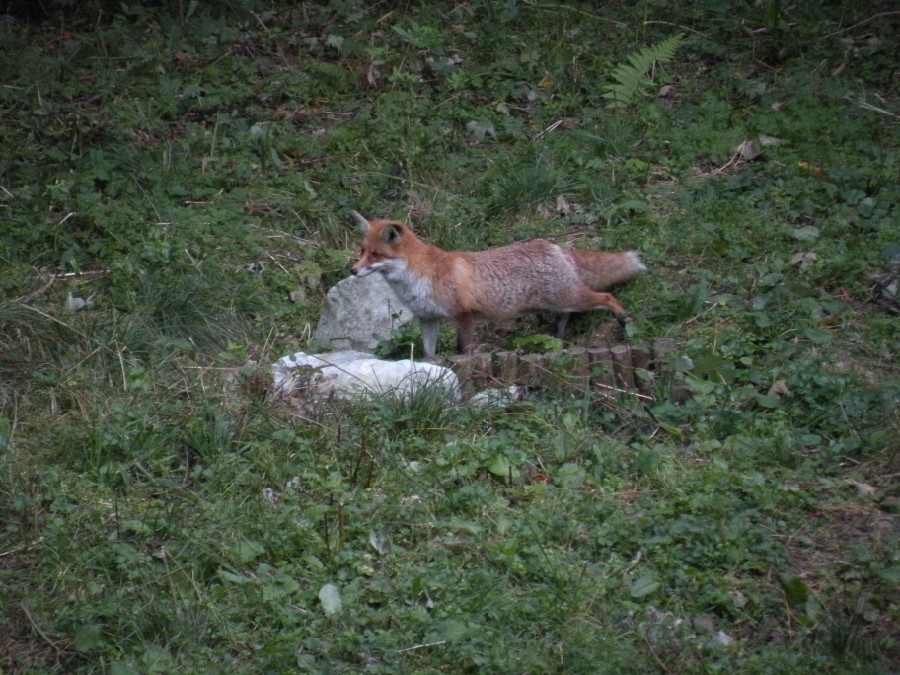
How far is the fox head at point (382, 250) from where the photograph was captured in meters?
7.25

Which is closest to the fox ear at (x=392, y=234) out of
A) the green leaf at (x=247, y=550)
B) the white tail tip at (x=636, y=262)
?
the white tail tip at (x=636, y=262)

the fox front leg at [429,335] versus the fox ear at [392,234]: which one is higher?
the fox ear at [392,234]

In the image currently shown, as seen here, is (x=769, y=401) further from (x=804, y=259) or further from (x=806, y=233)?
(x=806, y=233)

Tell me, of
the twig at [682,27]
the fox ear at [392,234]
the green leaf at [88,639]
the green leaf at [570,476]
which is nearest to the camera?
the green leaf at [88,639]

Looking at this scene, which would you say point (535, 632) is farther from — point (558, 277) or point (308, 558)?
point (558, 277)

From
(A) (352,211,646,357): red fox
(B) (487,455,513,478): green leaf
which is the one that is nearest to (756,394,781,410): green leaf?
(B) (487,455,513,478): green leaf

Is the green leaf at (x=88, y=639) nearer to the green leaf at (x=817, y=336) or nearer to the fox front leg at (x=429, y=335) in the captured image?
the fox front leg at (x=429, y=335)

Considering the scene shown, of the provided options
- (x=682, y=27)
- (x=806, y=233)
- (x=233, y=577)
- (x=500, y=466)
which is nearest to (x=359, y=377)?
(x=500, y=466)

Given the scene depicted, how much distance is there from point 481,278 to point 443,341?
77cm

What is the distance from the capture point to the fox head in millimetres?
7250

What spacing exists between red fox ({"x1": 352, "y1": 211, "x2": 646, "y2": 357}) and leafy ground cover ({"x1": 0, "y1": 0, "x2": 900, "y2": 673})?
0.95 ft

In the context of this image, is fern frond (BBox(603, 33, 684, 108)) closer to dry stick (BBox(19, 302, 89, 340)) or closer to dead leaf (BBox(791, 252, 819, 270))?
dead leaf (BBox(791, 252, 819, 270))

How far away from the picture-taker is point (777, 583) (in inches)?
175

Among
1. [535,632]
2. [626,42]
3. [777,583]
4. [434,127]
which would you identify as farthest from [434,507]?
[626,42]
